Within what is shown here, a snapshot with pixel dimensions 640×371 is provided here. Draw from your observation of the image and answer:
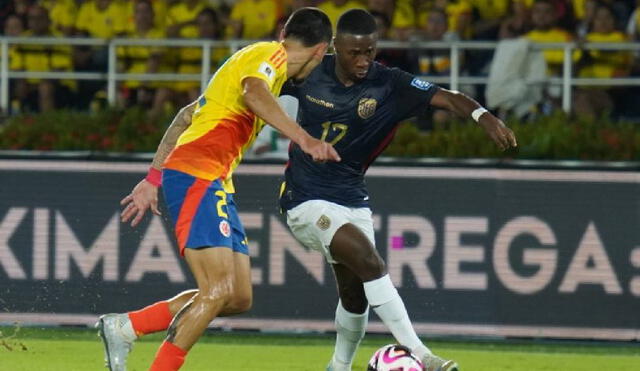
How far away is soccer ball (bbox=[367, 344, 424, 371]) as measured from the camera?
8.12m

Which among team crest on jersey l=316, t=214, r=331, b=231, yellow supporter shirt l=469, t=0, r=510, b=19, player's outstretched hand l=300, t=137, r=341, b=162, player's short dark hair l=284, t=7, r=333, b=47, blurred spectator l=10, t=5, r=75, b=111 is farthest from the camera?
blurred spectator l=10, t=5, r=75, b=111

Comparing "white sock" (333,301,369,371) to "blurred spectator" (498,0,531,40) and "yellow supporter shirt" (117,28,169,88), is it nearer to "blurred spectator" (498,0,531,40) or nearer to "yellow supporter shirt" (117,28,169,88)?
"blurred spectator" (498,0,531,40)

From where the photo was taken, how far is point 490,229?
11.4 m

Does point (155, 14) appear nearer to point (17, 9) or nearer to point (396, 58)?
point (17, 9)

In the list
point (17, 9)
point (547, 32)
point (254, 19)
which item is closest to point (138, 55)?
point (254, 19)

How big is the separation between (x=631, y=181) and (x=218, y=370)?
3665mm

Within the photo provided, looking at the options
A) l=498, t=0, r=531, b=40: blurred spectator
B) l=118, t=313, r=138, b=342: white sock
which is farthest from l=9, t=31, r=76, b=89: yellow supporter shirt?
l=118, t=313, r=138, b=342: white sock

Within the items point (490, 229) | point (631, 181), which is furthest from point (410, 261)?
point (631, 181)

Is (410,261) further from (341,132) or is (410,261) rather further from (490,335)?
(341,132)

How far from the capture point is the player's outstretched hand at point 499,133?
8.31 meters

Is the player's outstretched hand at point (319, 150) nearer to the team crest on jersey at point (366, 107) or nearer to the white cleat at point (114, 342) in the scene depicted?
the white cleat at point (114, 342)

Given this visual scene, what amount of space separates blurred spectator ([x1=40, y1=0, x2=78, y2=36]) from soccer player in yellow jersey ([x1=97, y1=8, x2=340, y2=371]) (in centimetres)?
872

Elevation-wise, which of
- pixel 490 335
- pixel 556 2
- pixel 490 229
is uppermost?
pixel 556 2

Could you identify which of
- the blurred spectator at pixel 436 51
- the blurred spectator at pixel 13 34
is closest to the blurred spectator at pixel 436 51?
the blurred spectator at pixel 436 51
